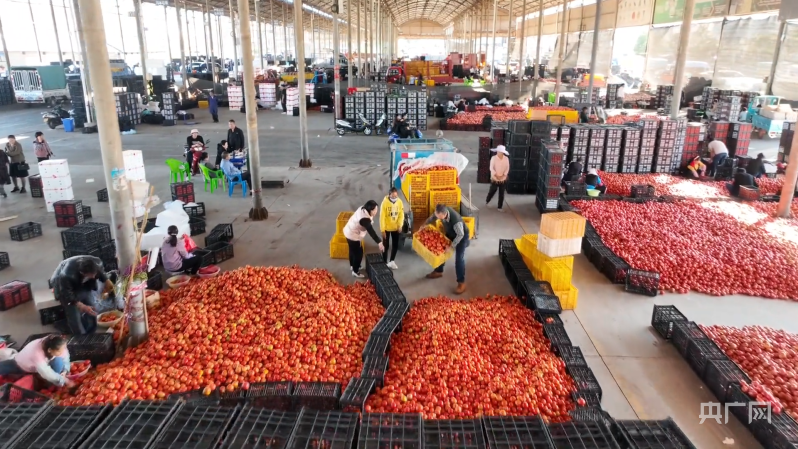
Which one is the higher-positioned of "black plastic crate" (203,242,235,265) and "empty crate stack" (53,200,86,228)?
"empty crate stack" (53,200,86,228)

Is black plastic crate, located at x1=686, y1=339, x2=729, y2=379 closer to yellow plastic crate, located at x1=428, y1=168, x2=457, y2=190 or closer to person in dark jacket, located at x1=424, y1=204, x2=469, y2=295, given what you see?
person in dark jacket, located at x1=424, y1=204, x2=469, y2=295

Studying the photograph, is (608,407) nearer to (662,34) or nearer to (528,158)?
(528,158)

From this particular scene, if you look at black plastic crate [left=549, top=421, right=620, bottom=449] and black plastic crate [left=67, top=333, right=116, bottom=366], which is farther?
black plastic crate [left=67, top=333, right=116, bottom=366]

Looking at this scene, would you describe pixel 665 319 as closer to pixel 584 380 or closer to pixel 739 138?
pixel 584 380

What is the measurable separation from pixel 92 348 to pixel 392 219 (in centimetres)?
483

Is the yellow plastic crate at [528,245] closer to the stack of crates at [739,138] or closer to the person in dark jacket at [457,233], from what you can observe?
the person in dark jacket at [457,233]

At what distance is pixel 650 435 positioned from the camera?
4422 millimetres

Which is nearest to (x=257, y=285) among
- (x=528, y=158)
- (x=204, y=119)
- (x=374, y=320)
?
(x=374, y=320)

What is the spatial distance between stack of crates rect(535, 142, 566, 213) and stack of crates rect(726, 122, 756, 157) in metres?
8.18

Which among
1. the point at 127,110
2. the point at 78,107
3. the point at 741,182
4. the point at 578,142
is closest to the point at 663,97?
the point at 578,142

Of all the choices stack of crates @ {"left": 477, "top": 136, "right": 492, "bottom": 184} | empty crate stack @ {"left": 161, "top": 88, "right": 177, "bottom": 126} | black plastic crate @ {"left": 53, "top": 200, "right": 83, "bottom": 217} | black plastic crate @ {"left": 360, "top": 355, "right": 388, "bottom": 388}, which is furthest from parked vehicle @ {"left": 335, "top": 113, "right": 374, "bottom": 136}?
black plastic crate @ {"left": 360, "top": 355, "right": 388, "bottom": 388}

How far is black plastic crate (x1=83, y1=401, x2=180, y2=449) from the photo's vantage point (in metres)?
4.05

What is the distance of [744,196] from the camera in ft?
44.4

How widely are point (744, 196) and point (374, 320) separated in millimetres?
11278
